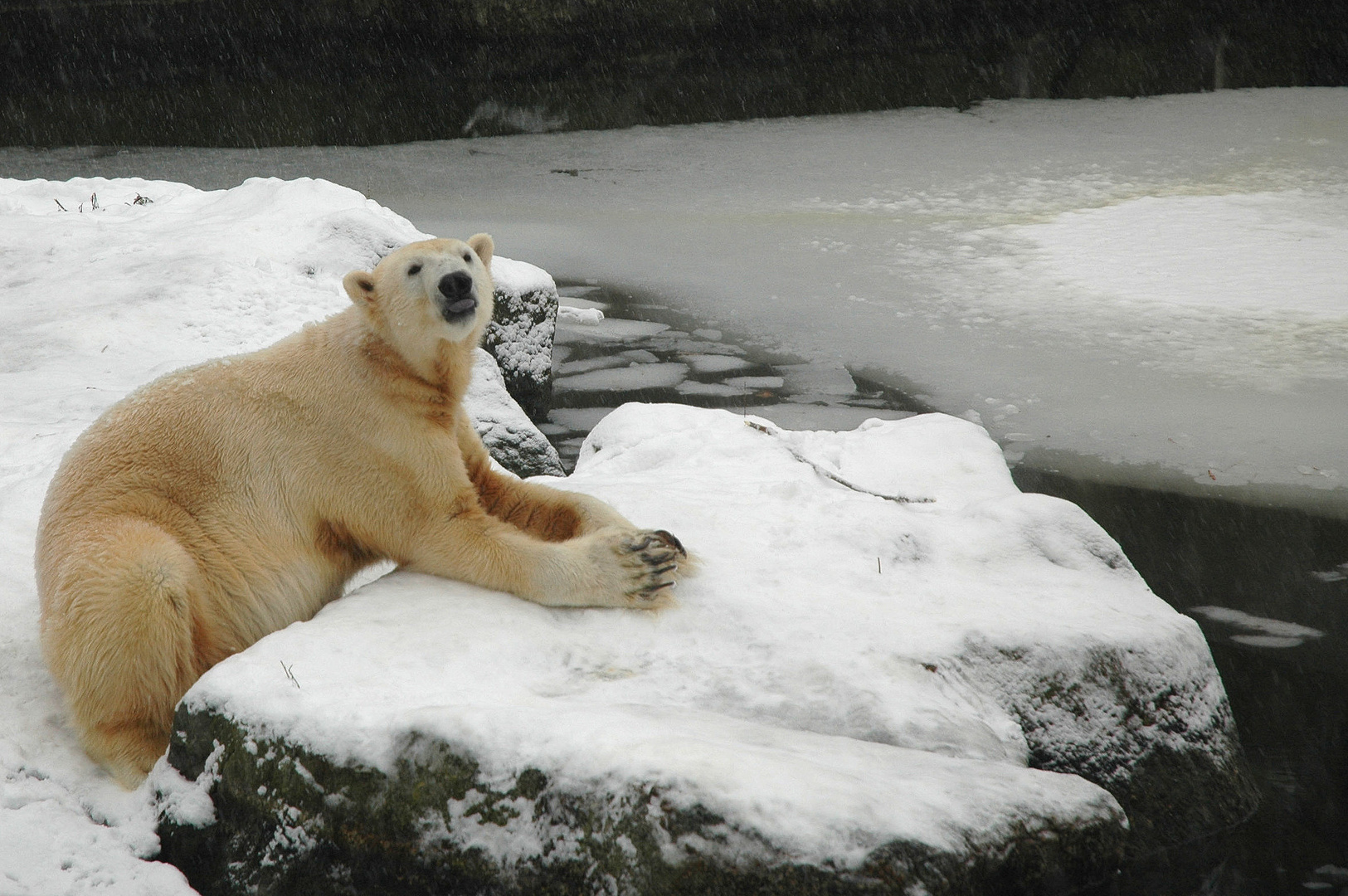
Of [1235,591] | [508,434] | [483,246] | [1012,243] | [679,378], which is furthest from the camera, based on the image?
[1012,243]

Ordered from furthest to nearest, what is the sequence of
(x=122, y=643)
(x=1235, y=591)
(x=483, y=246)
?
(x=1235, y=591) < (x=483, y=246) < (x=122, y=643)

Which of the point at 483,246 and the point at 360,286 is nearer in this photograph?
the point at 360,286

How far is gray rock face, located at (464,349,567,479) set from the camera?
473 centimetres

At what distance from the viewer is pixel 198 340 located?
4.95 metres

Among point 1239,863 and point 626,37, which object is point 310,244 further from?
point 626,37

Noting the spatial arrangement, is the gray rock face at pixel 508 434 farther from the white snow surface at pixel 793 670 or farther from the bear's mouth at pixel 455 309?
the bear's mouth at pixel 455 309

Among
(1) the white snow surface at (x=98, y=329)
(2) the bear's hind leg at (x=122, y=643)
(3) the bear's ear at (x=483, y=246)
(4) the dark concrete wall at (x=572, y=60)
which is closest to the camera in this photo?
(1) the white snow surface at (x=98, y=329)

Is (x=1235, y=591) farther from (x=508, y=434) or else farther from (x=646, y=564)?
(x=508, y=434)

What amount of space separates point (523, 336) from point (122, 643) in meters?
3.28

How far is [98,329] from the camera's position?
5039mm

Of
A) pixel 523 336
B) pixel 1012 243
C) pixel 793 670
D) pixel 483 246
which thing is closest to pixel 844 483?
pixel 793 670

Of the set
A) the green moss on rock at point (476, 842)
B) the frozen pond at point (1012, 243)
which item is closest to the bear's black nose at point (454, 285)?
the green moss on rock at point (476, 842)

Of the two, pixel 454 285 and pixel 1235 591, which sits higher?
pixel 454 285

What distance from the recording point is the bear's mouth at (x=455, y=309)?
112 inches
